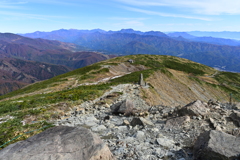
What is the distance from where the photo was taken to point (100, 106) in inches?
789

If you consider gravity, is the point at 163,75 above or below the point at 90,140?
below

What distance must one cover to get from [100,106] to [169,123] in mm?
→ 9871

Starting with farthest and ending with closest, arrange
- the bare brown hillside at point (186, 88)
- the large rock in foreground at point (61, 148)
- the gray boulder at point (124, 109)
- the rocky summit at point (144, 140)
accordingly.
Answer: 1. the bare brown hillside at point (186, 88)
2. the gray boulder at point (124, 109)
3. the rocky summit at point (144, 140)
4. the large rock in foreground at point (61, 148)

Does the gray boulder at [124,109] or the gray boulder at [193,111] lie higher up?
the gray boulder at [193,111]

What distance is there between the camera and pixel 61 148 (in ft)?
22.3

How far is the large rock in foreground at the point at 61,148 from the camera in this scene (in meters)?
6.38

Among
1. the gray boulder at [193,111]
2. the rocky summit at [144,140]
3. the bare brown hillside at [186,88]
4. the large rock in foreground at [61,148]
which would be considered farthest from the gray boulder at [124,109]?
the bare brown hillside at [186,88]

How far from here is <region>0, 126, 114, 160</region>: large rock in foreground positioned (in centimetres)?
638

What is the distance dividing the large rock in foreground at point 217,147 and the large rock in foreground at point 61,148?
14.3 feet

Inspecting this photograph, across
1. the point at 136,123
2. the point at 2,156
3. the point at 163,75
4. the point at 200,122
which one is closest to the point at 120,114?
the point at 136,123

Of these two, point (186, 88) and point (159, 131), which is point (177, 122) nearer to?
point (159, 131)

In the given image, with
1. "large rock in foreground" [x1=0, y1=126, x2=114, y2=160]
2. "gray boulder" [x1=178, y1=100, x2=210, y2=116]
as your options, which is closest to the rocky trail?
"gray boulder" [x1=178, y1=100, x2=210, y2=116]

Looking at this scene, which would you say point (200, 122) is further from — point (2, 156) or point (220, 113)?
point (2, 156)

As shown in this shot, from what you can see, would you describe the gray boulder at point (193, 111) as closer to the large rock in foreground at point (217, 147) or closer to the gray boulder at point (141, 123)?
the gray boulder at point (141, 123)
